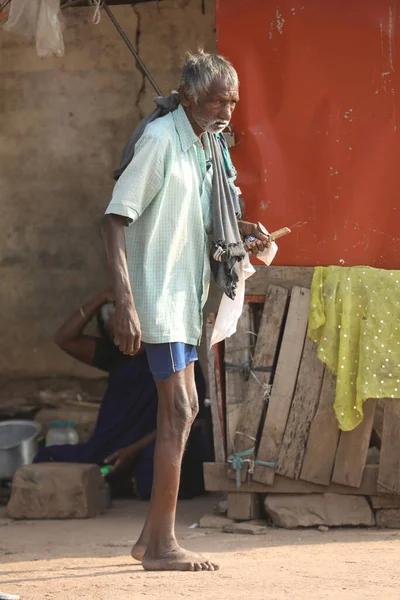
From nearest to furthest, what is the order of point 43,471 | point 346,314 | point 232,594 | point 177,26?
point 232,594
point 346,314
point 43,471
point 177,26

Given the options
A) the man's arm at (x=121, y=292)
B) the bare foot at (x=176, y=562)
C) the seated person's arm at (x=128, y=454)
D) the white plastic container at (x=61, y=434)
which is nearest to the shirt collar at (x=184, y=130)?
the man's arm at (x=121, y=292)

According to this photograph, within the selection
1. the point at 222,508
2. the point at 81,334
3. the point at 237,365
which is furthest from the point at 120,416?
the point at 237,365

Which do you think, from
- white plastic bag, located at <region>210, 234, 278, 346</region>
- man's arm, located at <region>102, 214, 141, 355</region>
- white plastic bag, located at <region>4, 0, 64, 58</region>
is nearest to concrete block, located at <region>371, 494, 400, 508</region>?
white plastic bag, located at <region>210, 234, 278, 346</region>

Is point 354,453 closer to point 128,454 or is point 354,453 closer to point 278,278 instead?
point 278,278

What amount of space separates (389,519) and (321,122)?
199 cm

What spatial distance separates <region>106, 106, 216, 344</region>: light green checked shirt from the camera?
395 cm

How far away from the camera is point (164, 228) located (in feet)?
13.2

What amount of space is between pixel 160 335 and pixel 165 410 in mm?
282

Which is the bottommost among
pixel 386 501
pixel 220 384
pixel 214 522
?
pixel 214 522

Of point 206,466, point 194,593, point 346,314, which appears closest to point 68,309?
point 206,466

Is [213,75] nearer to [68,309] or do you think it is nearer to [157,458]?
[157,458]

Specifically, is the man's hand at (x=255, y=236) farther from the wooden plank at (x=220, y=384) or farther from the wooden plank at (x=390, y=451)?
the wooden plank at (x=390, y=451)

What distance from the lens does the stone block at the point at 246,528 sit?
16.8 ft

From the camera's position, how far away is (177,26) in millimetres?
6496
